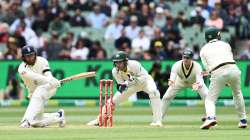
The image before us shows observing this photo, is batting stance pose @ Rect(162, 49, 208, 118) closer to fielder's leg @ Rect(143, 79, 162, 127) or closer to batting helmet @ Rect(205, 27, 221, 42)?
fielder's leg @ Rect(143, 79, 162, 127)

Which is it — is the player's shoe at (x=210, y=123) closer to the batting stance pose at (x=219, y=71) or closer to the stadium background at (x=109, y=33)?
the batting stance pose at (x=219, y=71)

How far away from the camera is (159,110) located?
16859 millimetres

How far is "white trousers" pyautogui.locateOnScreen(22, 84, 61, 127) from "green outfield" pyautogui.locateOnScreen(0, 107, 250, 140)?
189 millimetres

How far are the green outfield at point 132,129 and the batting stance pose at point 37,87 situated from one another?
213 millimetres

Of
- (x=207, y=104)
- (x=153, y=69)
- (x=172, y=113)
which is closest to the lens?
(x=207, y=104)

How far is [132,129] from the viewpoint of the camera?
1518cm

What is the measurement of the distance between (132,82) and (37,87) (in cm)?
191

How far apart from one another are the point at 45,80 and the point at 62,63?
9342mm

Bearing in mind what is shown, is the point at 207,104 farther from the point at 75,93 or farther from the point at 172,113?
the point at 75,93

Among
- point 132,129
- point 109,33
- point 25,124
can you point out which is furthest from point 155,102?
point 109,33

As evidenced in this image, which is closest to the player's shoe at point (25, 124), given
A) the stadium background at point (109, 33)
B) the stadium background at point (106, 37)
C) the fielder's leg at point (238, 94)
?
the fielder's leg at point (238, 94)

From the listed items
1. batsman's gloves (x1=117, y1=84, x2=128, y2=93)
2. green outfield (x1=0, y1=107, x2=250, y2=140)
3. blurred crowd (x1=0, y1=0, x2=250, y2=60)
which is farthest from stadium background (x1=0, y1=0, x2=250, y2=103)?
batsman's gloves (x1=117, y1=84, x2=128, y2=93)

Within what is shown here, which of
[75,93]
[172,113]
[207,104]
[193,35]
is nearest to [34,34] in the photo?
[75,93]

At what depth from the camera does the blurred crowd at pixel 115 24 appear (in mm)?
25750
